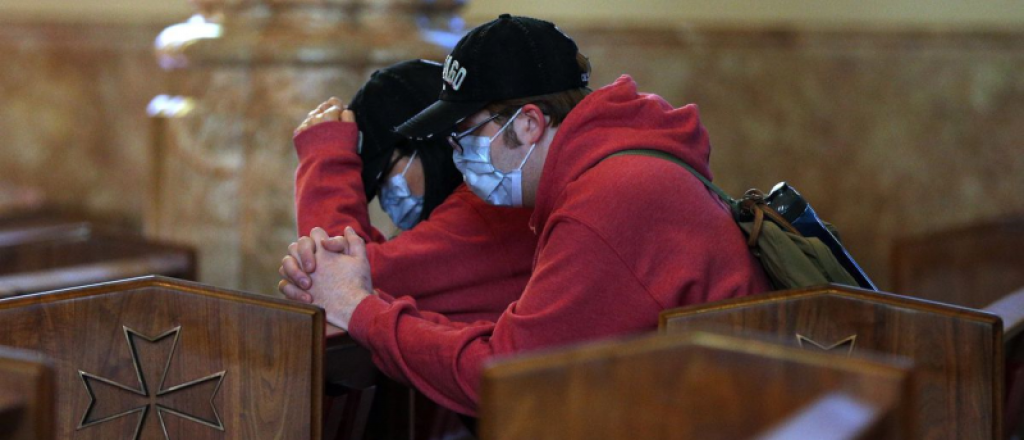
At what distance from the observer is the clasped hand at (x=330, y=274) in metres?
2.08

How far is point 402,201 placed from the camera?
269cm

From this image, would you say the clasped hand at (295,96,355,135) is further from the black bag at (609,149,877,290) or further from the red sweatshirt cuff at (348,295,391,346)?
the black bag at (609,149,877,290)

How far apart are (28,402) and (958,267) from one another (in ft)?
13.0

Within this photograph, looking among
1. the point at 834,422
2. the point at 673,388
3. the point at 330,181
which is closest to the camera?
the point at 834,422

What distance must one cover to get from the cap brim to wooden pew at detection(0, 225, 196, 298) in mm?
1922

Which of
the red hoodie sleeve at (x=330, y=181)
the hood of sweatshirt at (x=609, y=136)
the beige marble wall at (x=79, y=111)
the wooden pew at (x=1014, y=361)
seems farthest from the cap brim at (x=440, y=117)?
the beige marble wall at (x=79, y=111)

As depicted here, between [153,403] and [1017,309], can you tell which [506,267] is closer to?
[153,403]

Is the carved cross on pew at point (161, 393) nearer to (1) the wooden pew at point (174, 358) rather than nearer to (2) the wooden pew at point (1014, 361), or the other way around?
(1) the wooden pew at point (174, 358)

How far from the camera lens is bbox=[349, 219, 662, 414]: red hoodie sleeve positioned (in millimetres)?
1791

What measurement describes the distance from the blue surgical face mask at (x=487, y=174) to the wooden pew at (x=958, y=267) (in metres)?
2.78

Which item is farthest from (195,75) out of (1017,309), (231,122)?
(1017,309)

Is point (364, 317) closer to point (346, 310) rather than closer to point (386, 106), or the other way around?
point (346, 310)

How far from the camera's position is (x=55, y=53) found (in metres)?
6.34

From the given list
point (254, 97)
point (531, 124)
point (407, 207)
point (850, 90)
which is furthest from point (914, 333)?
point (850, 90)
